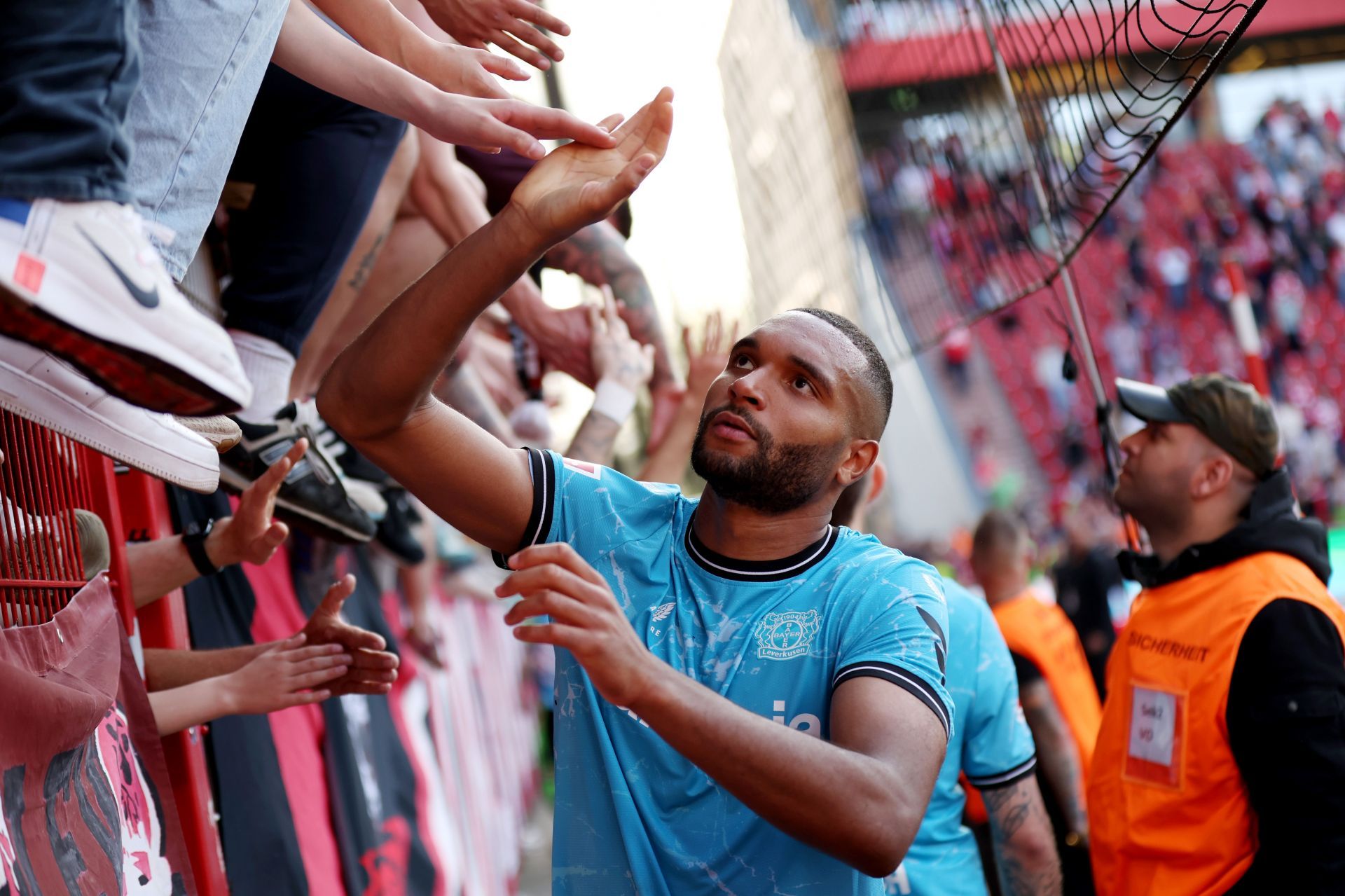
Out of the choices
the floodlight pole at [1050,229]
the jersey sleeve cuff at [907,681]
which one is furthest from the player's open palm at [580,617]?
the floodlight pole at [1050,229]

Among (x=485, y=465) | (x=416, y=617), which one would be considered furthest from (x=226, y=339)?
(x=416, y=617)

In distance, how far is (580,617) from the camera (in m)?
1.51

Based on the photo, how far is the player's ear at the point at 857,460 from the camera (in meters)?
2.28

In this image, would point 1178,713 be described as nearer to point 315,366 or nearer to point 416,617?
point 315,366

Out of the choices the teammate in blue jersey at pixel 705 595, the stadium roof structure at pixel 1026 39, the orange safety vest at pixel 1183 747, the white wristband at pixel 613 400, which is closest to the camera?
the teammate in blue jersey at pixel 705 595

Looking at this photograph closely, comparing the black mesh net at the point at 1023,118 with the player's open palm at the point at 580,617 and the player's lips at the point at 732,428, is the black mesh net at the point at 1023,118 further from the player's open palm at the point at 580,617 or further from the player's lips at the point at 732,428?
the player's open palm at the point at 580,617

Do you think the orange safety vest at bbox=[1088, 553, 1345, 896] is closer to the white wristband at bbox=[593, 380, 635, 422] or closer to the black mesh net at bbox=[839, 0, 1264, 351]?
the black mesh net at bbox=[839, 0, 1264, 351]

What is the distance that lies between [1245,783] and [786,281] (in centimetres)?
551

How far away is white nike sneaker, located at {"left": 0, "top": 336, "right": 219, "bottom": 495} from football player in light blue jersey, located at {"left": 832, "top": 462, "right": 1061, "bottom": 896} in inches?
68.1

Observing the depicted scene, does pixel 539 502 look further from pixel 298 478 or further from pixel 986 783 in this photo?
pixel 986 783

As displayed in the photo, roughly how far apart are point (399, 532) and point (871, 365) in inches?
103

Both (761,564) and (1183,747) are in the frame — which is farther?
(1183,747)

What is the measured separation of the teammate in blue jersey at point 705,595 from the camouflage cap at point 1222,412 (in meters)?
1.54

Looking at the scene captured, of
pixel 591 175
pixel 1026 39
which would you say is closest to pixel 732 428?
pixel 591 175
